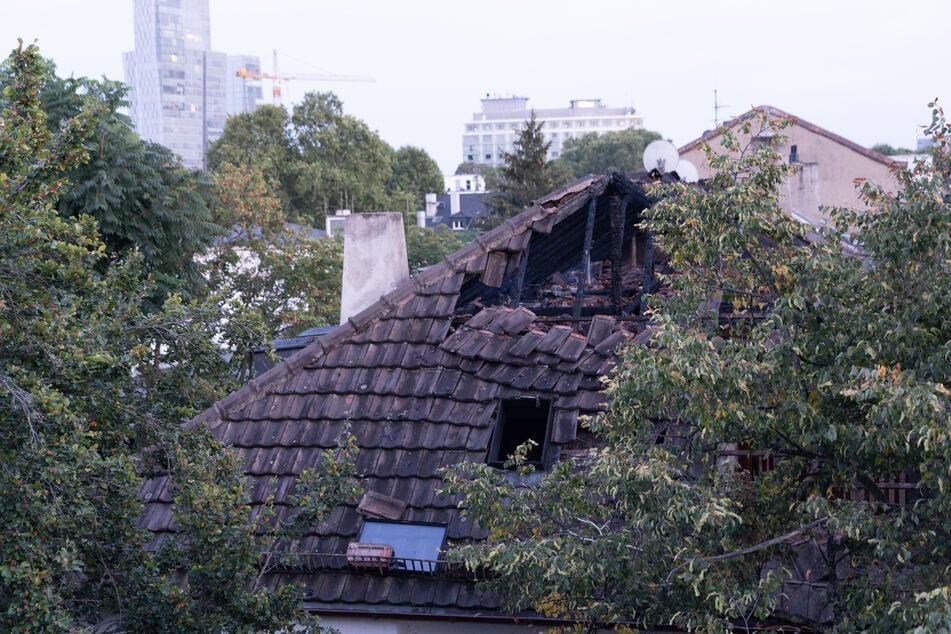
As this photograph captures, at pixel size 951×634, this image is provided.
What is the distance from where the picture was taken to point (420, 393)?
408 inches

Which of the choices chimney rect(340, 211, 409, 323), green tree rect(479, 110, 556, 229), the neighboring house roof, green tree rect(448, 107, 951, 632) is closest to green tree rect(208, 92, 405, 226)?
green tree rect(479, 110, 556, 229)

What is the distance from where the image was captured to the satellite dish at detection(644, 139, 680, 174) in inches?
501

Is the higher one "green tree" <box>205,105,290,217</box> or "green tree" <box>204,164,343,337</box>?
"green tree" <box>205,105,290,217</box>

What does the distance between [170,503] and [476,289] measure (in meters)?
4.26

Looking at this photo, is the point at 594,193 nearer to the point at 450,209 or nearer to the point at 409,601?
the point at 409,601

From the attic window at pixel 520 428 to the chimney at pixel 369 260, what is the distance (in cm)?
303

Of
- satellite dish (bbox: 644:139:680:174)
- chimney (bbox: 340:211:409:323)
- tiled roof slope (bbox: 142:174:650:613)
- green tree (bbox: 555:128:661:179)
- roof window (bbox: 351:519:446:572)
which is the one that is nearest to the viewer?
roof window (bbox: 351:519:446:572)

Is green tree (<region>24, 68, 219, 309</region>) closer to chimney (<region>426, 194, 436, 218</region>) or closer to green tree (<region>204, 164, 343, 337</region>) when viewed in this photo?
green tree (<region>204, 164, 343, 337</region>)

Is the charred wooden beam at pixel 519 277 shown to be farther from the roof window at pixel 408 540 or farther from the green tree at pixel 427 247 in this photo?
the green tree at pixel 427 247

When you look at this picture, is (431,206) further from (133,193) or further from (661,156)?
(661,156)

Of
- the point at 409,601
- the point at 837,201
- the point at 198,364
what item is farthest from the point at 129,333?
the point at 837,201

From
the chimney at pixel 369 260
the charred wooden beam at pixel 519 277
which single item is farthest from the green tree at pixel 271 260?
the charred wooden beam at pixel 519 277

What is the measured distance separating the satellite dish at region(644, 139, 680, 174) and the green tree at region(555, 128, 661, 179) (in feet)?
298

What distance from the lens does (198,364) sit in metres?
8.52
